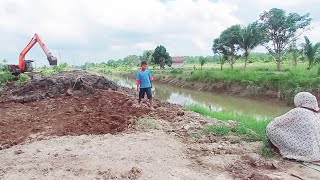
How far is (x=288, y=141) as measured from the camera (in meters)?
6.20

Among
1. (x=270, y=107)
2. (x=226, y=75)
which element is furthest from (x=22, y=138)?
(x=226, y=75)

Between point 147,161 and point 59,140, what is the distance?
7.69 feet

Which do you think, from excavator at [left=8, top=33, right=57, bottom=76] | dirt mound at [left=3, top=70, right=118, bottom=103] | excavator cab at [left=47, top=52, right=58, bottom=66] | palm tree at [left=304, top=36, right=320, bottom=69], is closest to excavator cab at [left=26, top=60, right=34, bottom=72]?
excavator at [left=8, top=33, right=57, bottom=76]

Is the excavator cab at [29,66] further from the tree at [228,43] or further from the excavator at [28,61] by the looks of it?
the tree at [228,43]

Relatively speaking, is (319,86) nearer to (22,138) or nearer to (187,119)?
(187,119)

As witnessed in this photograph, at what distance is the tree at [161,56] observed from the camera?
5622 cm

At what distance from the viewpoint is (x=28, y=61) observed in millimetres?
28906

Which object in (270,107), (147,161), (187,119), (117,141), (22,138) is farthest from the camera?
(270,107)

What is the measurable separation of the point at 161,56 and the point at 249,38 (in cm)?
1799

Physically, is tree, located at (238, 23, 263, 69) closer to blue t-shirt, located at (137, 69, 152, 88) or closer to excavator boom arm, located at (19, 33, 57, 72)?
excavator boom arm, located at (19, 33, 57, 72)

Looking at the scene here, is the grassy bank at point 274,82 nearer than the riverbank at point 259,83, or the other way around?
the grassy bank at point 274,82

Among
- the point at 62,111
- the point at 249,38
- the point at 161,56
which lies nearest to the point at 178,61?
the point at 161,56

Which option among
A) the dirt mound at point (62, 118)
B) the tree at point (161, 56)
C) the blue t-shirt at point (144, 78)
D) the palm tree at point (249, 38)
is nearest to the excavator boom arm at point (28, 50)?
the dirt mound at point (62, 118)

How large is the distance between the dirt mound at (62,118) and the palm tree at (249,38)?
3171cm
